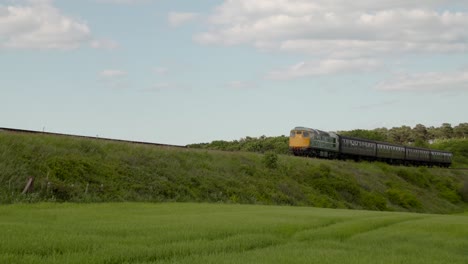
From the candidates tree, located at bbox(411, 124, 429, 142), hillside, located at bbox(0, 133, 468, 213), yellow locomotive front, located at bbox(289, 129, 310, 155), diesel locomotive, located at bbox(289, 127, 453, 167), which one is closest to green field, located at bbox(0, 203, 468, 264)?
Answer: hillside, located at bbox(0, 133, 468, 213)

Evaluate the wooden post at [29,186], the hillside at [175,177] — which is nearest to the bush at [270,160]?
the hillside at [175,177]

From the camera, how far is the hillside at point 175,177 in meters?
27.0

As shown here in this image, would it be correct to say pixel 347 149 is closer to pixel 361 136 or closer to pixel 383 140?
pixel 361 136

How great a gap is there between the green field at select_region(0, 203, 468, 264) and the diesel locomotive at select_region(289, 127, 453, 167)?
1484 inches

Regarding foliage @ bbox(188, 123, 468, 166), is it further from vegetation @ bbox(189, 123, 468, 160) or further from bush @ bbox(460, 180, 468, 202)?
bush @ bbox(460, 180, 468, 202)

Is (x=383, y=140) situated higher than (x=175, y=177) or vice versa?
(x=383, y=140)

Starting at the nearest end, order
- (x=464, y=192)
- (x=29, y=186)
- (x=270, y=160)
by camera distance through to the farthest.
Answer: (x=29, y=186) → (x=270, y=160) → (x=464, y=192)

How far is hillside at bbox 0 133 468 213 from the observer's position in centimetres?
2695

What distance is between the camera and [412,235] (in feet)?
60.2

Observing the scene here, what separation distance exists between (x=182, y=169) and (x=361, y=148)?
37.4m

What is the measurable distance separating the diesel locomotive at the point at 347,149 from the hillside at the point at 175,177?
13.3ft

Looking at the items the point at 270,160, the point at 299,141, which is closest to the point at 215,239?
the point at 270,160

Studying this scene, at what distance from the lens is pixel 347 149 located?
216 feet

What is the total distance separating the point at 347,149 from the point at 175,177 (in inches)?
1406
